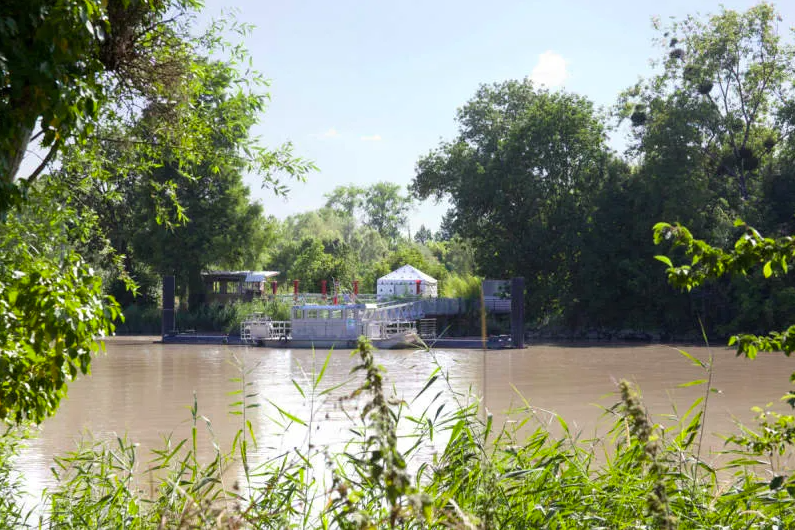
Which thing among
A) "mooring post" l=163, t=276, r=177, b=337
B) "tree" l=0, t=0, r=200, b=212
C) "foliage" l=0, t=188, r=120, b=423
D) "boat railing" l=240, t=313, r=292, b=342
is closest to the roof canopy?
"mooring post" l=163, t=276, r=177, b=337

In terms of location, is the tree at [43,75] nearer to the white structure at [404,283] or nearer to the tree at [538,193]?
the tree at [538,193]

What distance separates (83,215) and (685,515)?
4436 mm

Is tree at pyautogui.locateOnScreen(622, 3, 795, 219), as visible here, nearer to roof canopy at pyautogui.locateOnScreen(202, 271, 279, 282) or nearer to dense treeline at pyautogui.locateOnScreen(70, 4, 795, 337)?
dense treeline at pyautogui.locateOnScreen(70, 4, 795, 337)

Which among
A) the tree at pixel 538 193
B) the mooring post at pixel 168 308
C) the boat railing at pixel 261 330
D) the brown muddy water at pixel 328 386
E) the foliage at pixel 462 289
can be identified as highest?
the tree at pixel 538 193

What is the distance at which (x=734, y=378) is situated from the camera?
2114cm

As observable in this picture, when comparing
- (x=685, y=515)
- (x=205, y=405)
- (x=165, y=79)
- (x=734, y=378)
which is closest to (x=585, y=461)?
(x=685, y=515)

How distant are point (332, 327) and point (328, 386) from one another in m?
15.7

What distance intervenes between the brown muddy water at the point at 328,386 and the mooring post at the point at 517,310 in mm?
788

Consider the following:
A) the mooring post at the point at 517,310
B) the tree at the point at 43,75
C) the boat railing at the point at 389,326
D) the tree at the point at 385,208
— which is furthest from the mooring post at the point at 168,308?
the tree at the point at 385,208

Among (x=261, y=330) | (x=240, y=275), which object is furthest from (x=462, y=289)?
(x=240, y=275)

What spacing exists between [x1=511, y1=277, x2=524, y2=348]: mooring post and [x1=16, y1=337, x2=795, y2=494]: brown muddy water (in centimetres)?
79

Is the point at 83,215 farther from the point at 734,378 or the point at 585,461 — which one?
the point at 734,378

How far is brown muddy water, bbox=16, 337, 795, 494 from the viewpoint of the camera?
37.9ft

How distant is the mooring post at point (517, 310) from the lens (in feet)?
101
